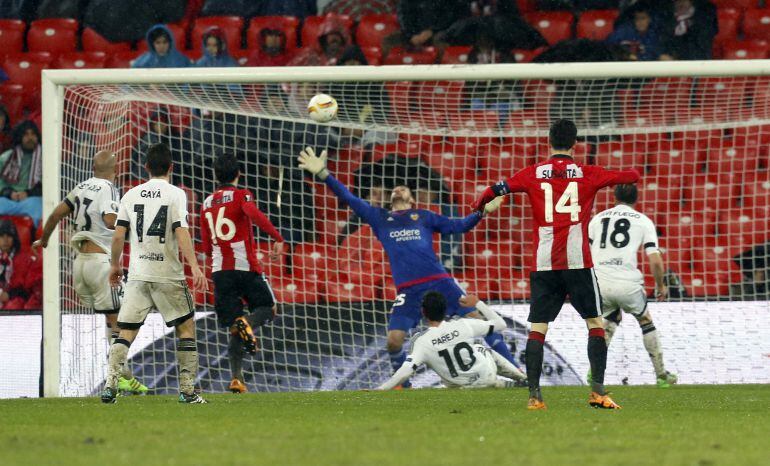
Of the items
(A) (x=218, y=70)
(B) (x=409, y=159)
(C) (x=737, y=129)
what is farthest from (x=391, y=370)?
(C) (x=737, y=129)

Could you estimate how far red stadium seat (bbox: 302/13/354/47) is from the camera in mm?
15969

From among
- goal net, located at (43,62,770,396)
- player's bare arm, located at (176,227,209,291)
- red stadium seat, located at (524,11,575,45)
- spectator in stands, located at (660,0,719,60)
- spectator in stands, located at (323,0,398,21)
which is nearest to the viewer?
player's bare arm, located at (176,227,209,291)

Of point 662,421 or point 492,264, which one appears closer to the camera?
point 662,421

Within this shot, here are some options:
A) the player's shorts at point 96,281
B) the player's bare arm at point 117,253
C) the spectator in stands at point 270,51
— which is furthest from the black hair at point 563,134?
the spectator in stands at point 270,51

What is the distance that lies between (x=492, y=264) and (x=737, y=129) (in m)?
3.24

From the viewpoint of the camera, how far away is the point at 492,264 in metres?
12.7

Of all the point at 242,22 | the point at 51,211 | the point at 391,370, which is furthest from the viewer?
the point at 242,22

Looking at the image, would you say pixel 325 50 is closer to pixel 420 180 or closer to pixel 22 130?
pixel 420 180

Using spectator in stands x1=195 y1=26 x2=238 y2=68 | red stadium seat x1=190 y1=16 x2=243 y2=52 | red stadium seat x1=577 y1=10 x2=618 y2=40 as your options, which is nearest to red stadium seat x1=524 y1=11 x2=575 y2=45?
red stadium seat x1=577 y1=10 x2=618 y2=40

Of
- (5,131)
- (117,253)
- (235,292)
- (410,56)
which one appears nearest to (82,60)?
(5,131)

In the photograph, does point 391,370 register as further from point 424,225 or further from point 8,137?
point 8,137

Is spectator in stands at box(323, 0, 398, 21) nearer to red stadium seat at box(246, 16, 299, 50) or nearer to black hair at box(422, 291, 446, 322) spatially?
red stadium seat at box(246, 16, 299, 50)

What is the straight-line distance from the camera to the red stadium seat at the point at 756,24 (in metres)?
15.8

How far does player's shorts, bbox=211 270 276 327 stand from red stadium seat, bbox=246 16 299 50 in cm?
643
